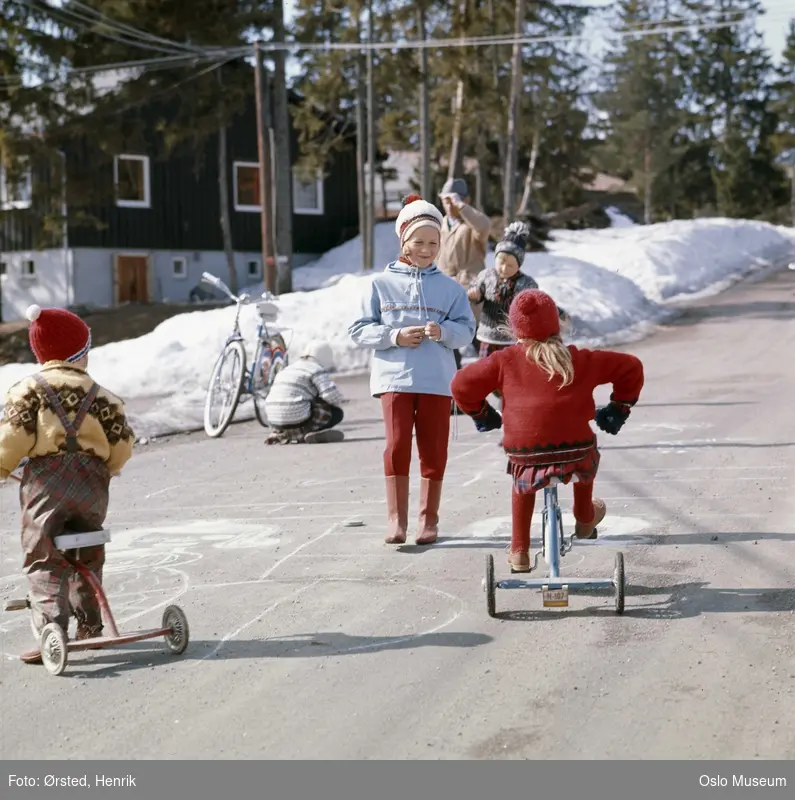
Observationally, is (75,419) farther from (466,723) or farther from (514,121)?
(514,121)

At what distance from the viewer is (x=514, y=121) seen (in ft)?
117

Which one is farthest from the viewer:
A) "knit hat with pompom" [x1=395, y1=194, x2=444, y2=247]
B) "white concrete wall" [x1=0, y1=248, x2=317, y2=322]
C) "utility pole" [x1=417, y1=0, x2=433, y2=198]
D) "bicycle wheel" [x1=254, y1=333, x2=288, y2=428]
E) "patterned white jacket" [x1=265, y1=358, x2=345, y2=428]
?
"white concrete wall" [x1=0, y1=248, x2=317, y2=322]

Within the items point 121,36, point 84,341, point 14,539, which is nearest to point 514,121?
point 121,36

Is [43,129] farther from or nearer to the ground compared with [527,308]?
farther from the ground

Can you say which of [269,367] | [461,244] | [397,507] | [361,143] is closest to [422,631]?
[397,507]

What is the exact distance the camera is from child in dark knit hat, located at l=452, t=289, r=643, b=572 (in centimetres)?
656

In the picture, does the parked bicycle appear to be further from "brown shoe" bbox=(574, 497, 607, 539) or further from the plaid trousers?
the plaid trousers

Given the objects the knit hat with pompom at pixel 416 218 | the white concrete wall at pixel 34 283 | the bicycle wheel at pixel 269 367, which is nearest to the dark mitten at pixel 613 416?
the knit hat with pompom at pixel 416 218

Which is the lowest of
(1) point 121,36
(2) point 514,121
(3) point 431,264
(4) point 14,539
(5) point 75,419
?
(4) point 14,539

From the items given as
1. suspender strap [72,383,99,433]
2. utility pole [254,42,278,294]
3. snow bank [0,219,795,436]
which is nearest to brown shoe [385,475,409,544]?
suspender strap [72,383,99,433]

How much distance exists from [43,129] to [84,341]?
3324cm

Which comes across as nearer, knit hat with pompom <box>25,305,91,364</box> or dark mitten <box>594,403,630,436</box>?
knit hat with pompom <box>25,305,91,364</box>

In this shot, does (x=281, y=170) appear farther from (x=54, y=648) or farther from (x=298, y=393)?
(x=54, y=648)
